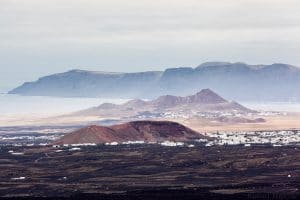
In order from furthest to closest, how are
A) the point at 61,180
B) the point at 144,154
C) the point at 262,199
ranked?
the point at 144,154 < the point at 61,180 < the point at 262,199

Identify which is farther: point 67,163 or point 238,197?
point 67,163

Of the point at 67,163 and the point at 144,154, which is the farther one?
the point at 144,154

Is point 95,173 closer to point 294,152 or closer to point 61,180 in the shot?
point 61,180

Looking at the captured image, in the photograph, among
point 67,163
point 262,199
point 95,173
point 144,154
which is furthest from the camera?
point 144,154

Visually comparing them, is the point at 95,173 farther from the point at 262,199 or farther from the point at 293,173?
the point at 262,199

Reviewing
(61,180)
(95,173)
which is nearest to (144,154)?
(95,173)

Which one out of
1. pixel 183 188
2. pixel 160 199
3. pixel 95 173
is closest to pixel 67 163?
pixel 95 173
